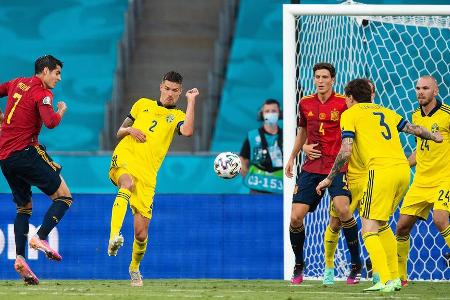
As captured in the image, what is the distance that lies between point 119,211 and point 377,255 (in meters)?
2.17

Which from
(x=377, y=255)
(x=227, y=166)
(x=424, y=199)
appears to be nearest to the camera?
(x=377, y=255)

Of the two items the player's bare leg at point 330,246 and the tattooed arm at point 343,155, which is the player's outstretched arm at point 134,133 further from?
the player's bare leg at point 330,246

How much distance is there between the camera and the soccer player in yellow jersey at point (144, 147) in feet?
36.4

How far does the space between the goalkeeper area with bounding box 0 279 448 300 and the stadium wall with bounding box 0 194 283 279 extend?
4.32 feet

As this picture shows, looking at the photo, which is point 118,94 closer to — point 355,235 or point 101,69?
point 101,69

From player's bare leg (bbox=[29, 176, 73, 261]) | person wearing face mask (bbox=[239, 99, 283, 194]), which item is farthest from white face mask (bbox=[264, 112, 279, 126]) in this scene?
player's bare leg (bbox=[29, 176, 73, 261])

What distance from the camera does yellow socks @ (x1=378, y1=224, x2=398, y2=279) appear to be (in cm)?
1070

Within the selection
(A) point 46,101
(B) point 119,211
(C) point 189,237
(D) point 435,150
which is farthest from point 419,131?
(C) point 189,237

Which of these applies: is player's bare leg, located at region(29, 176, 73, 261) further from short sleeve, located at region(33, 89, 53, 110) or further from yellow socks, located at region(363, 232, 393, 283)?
yellow socks, located at region(363, 232, 393, 283)

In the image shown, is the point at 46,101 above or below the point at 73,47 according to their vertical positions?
below

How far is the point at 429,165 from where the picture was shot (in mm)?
11508

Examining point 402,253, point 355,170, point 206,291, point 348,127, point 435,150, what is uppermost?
point 348,127

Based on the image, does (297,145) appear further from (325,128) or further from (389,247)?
(389,247)

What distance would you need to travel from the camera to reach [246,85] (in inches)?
805
